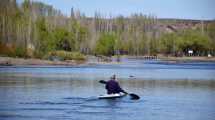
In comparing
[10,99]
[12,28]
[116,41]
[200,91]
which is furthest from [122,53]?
[10,99]

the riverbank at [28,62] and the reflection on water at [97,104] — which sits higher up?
the riverbank at [28,62]

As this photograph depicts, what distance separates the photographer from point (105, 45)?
353 ft

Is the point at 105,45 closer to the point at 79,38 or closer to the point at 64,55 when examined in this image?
the point at 79,38

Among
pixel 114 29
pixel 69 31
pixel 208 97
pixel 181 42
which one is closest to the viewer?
pixel 208 97

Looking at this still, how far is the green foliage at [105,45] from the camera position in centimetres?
10562

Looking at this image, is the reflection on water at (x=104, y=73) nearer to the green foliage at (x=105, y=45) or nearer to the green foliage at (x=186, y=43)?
the green foliage at (x=105, y=45)

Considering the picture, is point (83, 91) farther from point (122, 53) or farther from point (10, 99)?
point (122, 53)

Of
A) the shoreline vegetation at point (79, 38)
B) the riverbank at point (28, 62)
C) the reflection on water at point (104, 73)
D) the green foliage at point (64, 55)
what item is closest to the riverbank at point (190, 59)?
the shoreline vegetation at point (79, 38)

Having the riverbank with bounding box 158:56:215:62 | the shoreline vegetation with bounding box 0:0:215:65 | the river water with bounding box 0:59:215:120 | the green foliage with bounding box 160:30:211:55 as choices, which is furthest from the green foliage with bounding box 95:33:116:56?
the river water with bounding box 0:59:215:120

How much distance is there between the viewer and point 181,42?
355 ft

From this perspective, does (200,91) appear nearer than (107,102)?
No

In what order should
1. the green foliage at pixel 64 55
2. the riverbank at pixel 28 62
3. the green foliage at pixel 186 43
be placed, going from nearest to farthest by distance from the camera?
the riverbank at pixel 28 62
the green foliage at pixel 64 55
the green foliage at pixel 186 43

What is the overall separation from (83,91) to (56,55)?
158 ft

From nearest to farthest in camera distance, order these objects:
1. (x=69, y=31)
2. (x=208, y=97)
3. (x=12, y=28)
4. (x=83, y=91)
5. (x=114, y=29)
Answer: (x=208, y=97), (x=83, y=91), (x=12, y=28), (x=69, y=31), (x=114, y=29)
